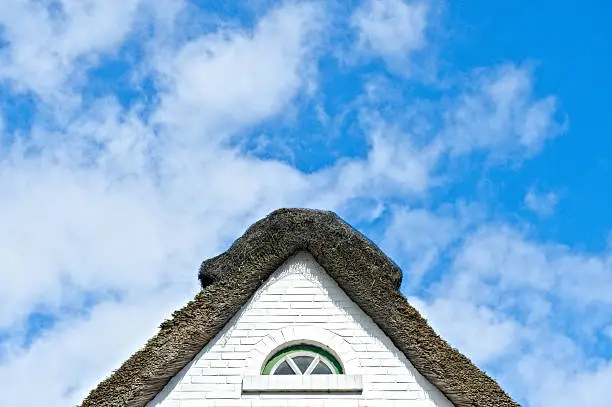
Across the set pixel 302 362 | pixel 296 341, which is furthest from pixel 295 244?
pixel 302 362

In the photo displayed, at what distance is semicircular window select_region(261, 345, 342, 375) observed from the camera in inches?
408

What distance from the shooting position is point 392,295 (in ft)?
A: 35.6

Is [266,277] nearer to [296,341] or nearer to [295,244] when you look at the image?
[295,244]

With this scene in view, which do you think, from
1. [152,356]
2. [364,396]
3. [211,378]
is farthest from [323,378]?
[152,356]

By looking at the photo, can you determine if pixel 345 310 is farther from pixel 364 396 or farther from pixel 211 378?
pixel 211 378

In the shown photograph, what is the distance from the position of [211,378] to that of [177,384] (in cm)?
40

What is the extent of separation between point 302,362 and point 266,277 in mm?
1236

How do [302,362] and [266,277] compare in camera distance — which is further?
[266,277]

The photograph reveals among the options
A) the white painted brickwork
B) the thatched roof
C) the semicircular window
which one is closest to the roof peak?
the thatched roof

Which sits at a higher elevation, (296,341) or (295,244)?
(295,244)

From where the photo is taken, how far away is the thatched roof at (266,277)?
10.1m

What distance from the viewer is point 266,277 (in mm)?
11078

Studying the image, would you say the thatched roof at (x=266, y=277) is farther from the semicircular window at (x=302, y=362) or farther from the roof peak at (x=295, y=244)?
the semicircular window at (x=302, y=362)

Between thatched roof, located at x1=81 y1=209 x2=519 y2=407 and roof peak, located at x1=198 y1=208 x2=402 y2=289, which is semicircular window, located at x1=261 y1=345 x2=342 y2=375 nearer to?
thatched roof, located at x1=81 y1=209 x2=519 y2=407
